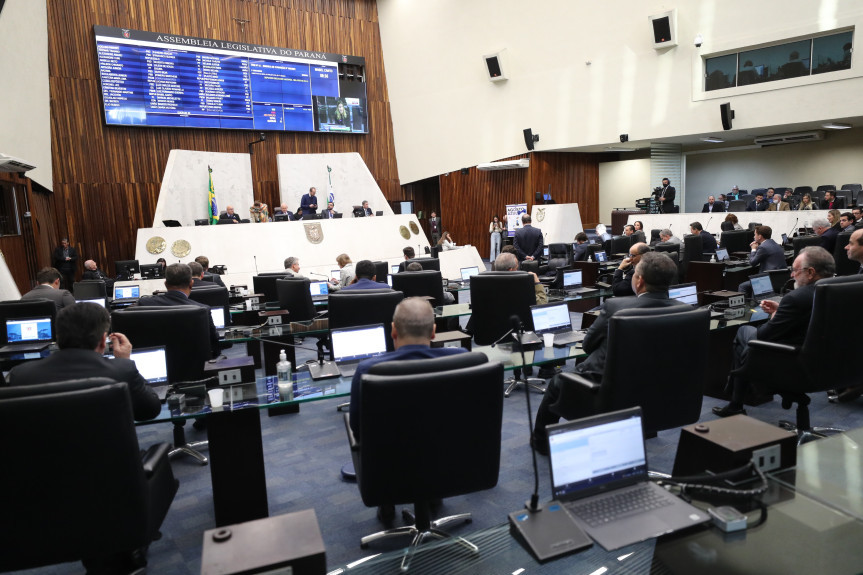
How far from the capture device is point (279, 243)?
1239cm

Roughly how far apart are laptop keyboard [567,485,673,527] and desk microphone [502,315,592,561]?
0.24 feet

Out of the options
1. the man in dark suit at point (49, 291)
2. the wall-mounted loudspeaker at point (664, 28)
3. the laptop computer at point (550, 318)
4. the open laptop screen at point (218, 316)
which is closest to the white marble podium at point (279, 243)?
the man in dark suit at point (49, 291)

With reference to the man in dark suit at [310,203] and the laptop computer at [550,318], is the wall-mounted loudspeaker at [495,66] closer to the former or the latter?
the man in dark suit at [310,203]

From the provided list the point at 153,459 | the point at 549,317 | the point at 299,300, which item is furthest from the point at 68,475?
the point at 299,300

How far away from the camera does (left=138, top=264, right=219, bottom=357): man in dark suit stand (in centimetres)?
404

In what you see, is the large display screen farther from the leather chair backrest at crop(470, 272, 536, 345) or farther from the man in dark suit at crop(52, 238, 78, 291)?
the leather chair backrest at crop(470, 272, 536, 345)

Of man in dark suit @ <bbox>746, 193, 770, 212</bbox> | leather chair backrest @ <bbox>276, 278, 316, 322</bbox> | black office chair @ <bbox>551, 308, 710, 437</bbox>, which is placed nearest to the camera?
black office chair @ <bbox>551, 308, 710, 437</bbox>

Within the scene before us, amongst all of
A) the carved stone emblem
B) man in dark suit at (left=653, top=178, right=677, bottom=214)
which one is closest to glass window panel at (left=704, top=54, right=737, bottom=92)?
man in dark suit at (left=653, top=178, right=677, bottom=214)

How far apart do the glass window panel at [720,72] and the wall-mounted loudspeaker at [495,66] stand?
16.7ft

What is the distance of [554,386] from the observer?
3361 millimetres

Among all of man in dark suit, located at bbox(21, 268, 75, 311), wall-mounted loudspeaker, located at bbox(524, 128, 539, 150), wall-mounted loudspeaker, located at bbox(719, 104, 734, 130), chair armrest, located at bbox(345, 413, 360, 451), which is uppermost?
wall-mounted loudspeaker, located at bbox(524, 128, 539, 150)

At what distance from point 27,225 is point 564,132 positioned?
39.8 ft

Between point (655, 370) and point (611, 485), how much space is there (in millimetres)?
1094

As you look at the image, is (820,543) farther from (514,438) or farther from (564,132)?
(564,132)
